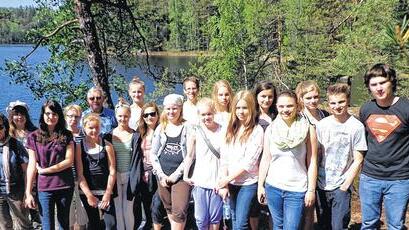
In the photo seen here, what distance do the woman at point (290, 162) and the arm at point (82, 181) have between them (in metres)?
1.71

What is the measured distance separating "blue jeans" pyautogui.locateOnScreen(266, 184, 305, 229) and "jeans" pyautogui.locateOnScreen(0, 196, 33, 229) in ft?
7.98

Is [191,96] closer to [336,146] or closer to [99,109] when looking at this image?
[99,109]

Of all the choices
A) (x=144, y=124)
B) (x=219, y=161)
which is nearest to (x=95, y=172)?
(x=144, y=124)

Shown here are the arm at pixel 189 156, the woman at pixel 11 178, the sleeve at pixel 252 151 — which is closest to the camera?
the sleeve at pixel 252 151

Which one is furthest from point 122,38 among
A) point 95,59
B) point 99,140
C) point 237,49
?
point 237,49

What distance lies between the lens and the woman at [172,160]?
164 inches

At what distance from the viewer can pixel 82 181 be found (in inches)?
164

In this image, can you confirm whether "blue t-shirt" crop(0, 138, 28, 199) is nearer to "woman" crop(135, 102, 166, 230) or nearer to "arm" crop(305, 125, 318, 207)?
"woman" crop(135, 102, 166, 230)

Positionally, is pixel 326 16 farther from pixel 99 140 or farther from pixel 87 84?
pixel 99 140

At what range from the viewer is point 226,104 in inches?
173

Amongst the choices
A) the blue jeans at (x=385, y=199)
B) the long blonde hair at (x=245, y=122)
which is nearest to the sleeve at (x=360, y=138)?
the blue jeans at (x=385, y=199)

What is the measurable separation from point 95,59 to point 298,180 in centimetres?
395

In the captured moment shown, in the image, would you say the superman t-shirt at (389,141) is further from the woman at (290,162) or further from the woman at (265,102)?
the woman at (265,102)

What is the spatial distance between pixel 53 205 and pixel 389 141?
3.01 meters
